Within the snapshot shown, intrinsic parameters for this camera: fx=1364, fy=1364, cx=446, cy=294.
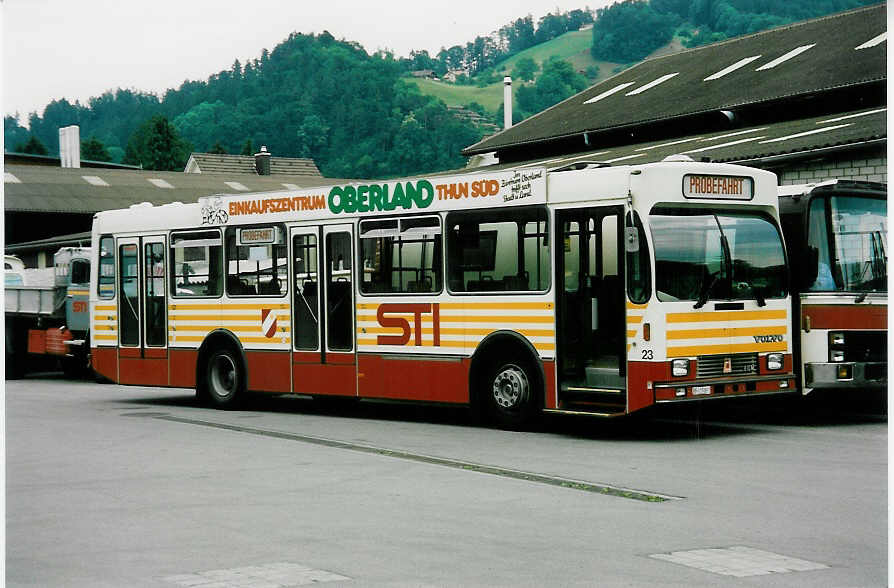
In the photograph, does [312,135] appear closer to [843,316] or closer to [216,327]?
[216,327]

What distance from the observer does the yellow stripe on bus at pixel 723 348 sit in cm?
1362

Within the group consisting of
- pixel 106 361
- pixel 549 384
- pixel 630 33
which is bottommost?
pixel 549 384

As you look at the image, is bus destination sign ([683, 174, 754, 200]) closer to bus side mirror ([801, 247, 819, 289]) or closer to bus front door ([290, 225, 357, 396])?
bus side mirror ([801, 247, 819, 289])

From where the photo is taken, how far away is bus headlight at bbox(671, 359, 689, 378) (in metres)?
13.6

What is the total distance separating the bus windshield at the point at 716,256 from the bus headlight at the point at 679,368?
0.62m

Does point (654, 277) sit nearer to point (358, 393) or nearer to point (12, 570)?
point (358, 393)

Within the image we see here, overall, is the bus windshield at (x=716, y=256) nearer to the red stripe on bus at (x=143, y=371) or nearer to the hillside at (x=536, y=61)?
the hillside at (x=536, y=61)

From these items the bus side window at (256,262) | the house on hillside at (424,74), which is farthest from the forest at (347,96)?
the bus side window at (256,262)

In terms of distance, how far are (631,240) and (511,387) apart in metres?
2.41

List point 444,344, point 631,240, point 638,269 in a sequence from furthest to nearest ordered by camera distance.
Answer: point 444,344 → point 638,269 → point 631,240

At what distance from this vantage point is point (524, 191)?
14.8 m

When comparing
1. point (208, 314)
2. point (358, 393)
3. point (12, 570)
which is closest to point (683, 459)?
point (358, 393)

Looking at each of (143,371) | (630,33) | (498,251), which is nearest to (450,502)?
(498,251)

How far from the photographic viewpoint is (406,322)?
640 inches
